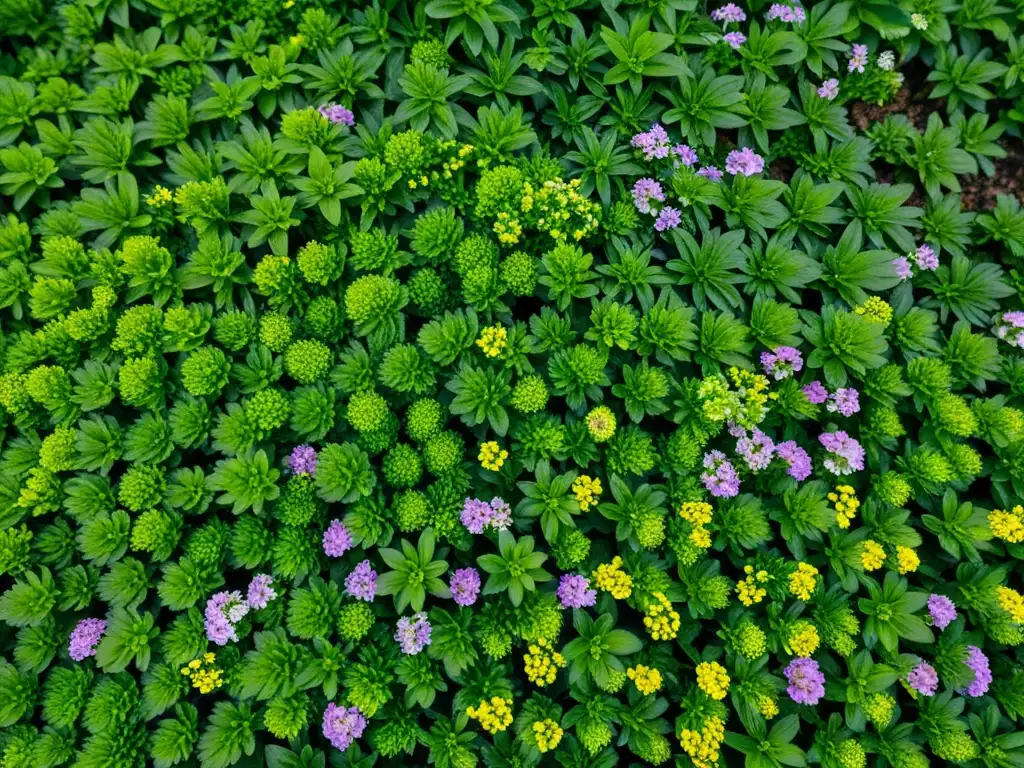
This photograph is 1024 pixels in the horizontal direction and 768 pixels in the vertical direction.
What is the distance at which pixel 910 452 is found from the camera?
3.95 metres

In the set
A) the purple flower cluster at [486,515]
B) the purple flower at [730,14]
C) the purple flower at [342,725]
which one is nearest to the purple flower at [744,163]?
the purple flower at [730,14]

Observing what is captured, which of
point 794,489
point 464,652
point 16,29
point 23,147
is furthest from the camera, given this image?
point 16,29

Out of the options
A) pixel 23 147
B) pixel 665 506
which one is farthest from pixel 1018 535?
pixel 23 147

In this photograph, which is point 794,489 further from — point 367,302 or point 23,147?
point 23,147

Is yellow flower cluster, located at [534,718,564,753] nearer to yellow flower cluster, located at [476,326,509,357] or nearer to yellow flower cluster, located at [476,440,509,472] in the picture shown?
yellow flower cluster, located at [476,440,509,472]

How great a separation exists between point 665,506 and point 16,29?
17.2 feet

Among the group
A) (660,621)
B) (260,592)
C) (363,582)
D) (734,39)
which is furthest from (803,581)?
(734,39)

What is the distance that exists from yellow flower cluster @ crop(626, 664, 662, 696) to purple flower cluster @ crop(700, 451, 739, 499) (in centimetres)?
101

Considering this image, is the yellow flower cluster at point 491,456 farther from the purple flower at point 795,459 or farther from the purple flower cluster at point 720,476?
the purple flower at point 795,459

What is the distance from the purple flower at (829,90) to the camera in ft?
14.2

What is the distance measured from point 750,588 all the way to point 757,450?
751 millimetres

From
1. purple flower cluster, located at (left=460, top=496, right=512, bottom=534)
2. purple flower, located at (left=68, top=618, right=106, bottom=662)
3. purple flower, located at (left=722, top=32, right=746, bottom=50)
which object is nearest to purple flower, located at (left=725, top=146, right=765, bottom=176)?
purple flower, located at (left=722, top=32, right=746, bottom=50)

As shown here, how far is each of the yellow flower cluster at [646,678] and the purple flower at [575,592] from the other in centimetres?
41

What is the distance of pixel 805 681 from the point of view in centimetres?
354
